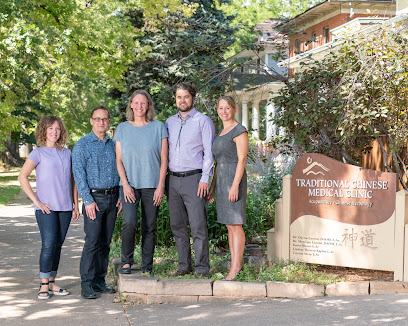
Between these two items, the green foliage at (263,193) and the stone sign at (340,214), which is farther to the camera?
the green foliage at (263,193)

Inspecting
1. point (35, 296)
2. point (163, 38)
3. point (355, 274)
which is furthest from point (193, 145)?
point (163, 38)

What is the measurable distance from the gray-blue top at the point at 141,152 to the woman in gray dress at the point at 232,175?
613 millimetres

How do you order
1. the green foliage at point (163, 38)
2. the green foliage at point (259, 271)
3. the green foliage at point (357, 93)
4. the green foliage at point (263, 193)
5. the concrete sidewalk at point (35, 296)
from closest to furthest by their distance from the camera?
the concrete sidewalk at point (35, 296) < the green foliage at point (259, 271) < the green foliage at point (357, 93) < the green foliage at point (263, 193) < the green foliage at point (163, 38)

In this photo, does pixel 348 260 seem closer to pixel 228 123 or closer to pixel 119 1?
pixel 228 123

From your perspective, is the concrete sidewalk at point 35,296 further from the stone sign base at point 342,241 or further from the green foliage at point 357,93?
the green foliage at point 357,93

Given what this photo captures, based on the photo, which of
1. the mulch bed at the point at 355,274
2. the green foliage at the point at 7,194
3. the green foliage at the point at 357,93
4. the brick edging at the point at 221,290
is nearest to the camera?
the brick edging at the point at 221,290

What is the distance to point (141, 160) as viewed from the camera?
6.17 metres

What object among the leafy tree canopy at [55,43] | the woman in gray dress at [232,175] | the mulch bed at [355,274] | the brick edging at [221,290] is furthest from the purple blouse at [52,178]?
the leafy tree canopy at [55,43]

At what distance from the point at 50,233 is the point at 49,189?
0.45 m

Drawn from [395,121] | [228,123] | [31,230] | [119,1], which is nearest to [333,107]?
[395,121]

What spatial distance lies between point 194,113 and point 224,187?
84 cm

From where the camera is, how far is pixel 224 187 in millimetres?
6266

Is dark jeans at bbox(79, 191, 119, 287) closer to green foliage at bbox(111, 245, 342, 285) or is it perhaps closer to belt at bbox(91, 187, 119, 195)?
belt at bbox(91, 187, 119, 195)

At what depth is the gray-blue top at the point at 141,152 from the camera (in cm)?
615
